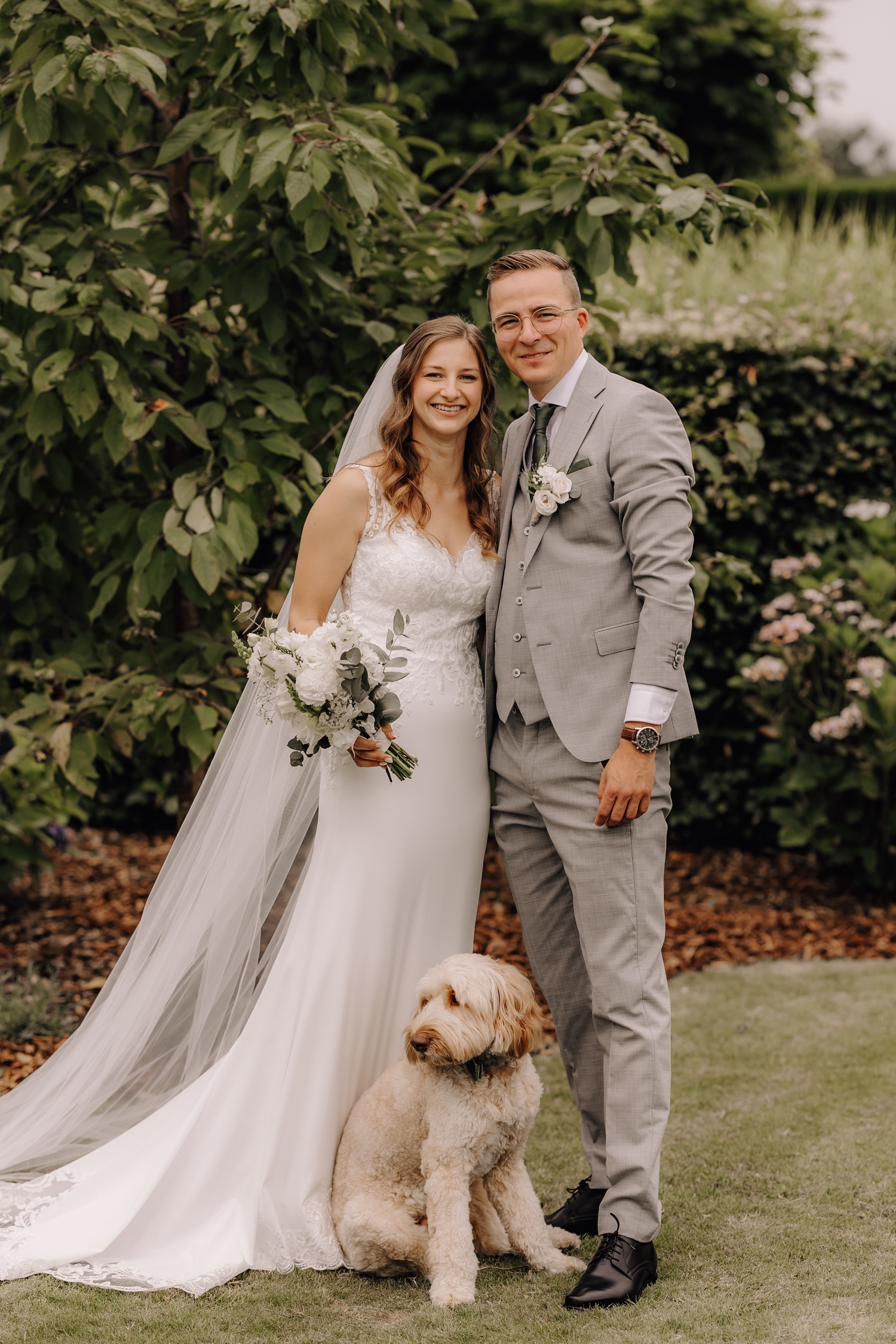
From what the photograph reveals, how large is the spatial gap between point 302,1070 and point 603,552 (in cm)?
142

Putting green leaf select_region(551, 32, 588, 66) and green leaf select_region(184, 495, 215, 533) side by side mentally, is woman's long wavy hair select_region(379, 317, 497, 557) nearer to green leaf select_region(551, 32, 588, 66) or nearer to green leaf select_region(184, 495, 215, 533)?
green leaf select_region(184, 495, 215, 533)

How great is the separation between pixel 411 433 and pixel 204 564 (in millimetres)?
639

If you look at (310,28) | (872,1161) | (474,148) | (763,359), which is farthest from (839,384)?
(474,148)

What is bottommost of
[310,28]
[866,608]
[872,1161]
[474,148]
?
[872,1161]

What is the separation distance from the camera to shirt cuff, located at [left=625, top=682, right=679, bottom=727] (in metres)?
2.64

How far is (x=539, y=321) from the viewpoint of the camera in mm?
2852

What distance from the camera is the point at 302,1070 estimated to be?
9.75ft

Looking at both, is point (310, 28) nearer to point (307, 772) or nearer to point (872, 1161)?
point (307, 772)

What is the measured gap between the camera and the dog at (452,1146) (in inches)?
103

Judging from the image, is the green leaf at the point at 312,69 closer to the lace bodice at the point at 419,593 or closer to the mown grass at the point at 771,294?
the lace bodice at the point at 419,593

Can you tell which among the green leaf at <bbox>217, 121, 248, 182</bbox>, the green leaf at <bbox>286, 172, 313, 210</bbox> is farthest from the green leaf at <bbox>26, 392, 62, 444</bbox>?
the green leaf at <bbox>286, 172, 313, 210</bbox>

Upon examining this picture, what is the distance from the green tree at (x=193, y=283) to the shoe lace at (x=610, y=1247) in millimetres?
1612

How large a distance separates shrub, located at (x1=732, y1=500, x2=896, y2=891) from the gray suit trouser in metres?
2.82

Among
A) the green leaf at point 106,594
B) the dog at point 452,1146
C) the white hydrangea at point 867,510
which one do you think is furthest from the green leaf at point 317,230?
the white hydrangea at point 867,510
